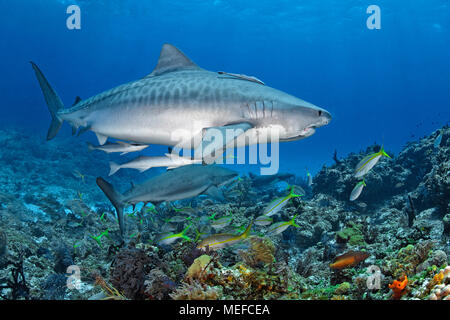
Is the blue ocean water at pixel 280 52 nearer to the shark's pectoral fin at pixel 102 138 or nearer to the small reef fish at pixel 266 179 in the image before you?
the small reef fish at pixel 266 179

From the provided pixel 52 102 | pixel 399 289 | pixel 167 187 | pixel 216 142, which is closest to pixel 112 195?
pixel 167 187

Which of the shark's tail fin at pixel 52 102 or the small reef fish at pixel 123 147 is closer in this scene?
the small reef fish at pixel 123 147

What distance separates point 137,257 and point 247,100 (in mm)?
3034

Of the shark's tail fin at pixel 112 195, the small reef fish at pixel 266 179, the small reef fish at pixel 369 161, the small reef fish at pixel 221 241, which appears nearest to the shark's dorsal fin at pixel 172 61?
the shark's tail fin at pixel 112 195

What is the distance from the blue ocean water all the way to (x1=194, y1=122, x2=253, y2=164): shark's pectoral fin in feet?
137

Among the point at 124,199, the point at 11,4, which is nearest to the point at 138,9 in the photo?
the point at 11,4

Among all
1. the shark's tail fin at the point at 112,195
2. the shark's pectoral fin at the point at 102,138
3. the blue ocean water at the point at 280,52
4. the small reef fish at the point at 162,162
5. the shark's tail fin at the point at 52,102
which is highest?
the blue ocean water at the point at 280,52

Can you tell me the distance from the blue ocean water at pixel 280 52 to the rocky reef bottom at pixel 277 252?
3336 cm

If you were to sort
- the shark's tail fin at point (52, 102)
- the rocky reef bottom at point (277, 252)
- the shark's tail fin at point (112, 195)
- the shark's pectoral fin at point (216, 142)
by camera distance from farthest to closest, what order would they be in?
1. the shark's tail fin at point (52, 102)
2. the shark's tail fin at point (112, 195)
3. the rocky reef bottom at point (277, 252)
4. the shark's pectoral fin at point (216, 142)

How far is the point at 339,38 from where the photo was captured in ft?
294

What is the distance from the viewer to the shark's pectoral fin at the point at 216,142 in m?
2.78

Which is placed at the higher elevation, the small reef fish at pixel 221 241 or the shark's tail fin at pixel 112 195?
the shark's tail fin at pixel 112 195

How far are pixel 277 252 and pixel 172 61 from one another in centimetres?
422
